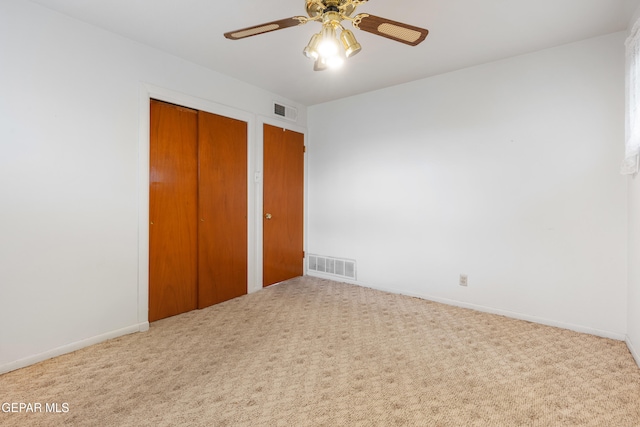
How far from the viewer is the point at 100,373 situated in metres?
2.05

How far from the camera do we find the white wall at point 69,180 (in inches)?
81.4

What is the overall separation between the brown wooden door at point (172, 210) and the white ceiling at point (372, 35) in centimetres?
68

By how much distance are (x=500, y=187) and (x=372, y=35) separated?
191cm

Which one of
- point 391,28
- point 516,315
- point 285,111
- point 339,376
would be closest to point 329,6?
point 391,28

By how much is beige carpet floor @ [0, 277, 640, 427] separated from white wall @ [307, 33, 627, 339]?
45 cm

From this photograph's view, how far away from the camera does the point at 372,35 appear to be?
8.30 feet

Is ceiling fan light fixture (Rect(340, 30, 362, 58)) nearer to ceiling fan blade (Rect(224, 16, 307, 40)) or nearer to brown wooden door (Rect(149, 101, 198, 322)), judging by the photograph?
ceiling fan blade (Rect(224, 16, 307, 40))

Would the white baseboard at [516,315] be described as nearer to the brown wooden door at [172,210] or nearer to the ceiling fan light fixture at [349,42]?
the brown wooden door at [172,210]

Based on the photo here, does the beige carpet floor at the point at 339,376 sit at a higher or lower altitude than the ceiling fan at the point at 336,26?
lower

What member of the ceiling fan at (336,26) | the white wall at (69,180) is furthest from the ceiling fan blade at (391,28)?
the white wall at (69,180)

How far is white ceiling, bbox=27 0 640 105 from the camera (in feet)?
7.09

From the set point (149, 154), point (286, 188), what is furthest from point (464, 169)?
point (149, 154)

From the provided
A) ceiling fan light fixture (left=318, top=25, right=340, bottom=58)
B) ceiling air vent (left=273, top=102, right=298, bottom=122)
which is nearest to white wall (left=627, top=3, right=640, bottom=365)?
ceiling fan light fixture (left=318, top=25, right=340, bottom=58)

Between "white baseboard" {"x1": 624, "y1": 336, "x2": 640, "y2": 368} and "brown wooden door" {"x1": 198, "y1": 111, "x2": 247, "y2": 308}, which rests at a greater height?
"brown wooden door" {"x1": 198, "y1": 111, "x2": 247, "y2": 308}
